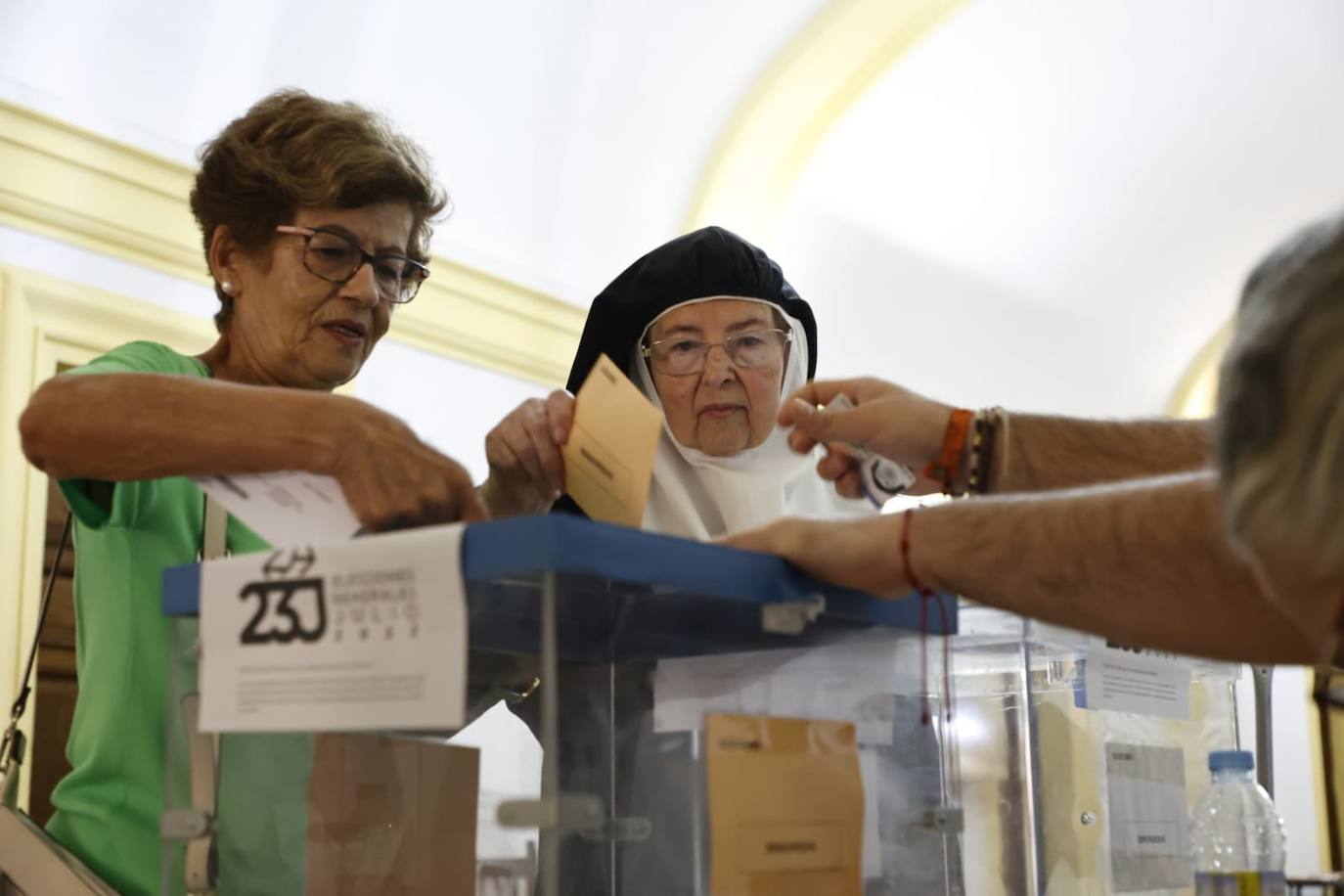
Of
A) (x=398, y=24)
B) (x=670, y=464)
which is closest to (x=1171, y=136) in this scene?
(x=398, y=24)

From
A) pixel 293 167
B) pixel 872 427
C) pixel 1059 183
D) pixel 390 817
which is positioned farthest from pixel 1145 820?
pixel 1059 183

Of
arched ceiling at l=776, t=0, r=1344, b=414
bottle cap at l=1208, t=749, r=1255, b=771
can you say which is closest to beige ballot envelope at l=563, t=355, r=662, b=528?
bottle cap at l=1208, t=749, r=1255, b=771

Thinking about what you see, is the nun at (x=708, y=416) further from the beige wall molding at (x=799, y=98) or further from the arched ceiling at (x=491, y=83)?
the beige wall molding at (x=799, y=98)

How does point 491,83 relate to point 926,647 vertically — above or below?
above

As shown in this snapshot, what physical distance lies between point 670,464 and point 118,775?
80 centimetres

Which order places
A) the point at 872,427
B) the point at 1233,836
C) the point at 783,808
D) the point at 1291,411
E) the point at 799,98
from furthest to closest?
the point at 799,98 → the point at 1233,836 → the point at 872,427 → the point at 783,808 → the point at 1291,411

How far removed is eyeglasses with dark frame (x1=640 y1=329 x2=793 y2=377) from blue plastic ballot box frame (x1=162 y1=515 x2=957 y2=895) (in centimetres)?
78

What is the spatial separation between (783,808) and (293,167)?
1081 millimetres

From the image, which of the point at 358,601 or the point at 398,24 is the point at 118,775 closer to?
the point at 358,601

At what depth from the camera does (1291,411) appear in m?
0.90

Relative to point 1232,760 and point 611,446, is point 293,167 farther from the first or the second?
point 1232,760

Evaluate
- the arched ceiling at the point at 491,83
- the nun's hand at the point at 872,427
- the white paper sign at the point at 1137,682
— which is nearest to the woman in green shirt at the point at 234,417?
the nun's hand at the point at 872,427

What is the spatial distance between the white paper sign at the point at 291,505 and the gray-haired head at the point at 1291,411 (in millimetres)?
714

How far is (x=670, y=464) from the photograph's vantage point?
203cm
